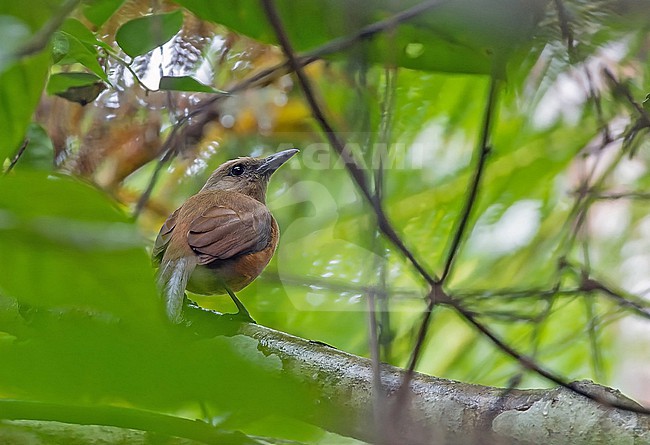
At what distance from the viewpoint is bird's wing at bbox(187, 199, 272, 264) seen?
116cm

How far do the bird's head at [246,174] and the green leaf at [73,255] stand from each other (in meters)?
1.42

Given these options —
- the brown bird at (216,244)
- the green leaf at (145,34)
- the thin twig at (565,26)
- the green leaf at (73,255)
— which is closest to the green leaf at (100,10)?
the green leaf at (145,34)

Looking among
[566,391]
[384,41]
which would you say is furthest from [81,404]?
[384,41]

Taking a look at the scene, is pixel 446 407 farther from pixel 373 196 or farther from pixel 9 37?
pixel 9 37

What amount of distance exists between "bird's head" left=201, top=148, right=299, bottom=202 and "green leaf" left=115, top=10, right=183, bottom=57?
709mm

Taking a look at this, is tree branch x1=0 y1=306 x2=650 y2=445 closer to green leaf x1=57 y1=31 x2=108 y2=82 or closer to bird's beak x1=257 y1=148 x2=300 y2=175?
green leaf x1=57 y1=31 x2=108 y2=82

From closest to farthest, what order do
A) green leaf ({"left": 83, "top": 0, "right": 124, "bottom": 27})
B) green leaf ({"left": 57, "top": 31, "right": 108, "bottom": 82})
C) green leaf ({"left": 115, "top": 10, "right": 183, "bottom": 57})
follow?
green leaf ({"left": 57, "top": 31, "right": 108, "bottom": 82}), green leaf ({"left": 115, "top": 10, "right": 183, "bottom": 57}), green leaf ({"left": 83, "top": 0, "right": 124, "bottom": 27})

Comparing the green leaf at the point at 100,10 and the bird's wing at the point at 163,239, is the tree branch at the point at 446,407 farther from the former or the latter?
the green leaf at the point at 100,10

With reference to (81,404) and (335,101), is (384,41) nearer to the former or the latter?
(335,101)

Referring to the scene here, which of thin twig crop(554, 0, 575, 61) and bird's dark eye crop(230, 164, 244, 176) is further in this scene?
bird's dark eye crop(230, 164, 244, 176)

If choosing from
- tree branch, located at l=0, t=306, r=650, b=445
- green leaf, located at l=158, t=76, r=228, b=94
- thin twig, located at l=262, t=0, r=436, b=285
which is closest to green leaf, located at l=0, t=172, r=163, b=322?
tree branch, located at l=0, t=306, r=650, b=445

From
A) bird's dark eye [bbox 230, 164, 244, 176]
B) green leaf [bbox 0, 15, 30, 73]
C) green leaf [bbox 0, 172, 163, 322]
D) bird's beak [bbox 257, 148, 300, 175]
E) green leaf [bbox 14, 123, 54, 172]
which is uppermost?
bird's beak [bbox 257, 148, 300, 175]

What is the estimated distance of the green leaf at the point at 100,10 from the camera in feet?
3.49

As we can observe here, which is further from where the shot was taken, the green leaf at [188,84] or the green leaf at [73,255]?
the green leaf at [188,84]
